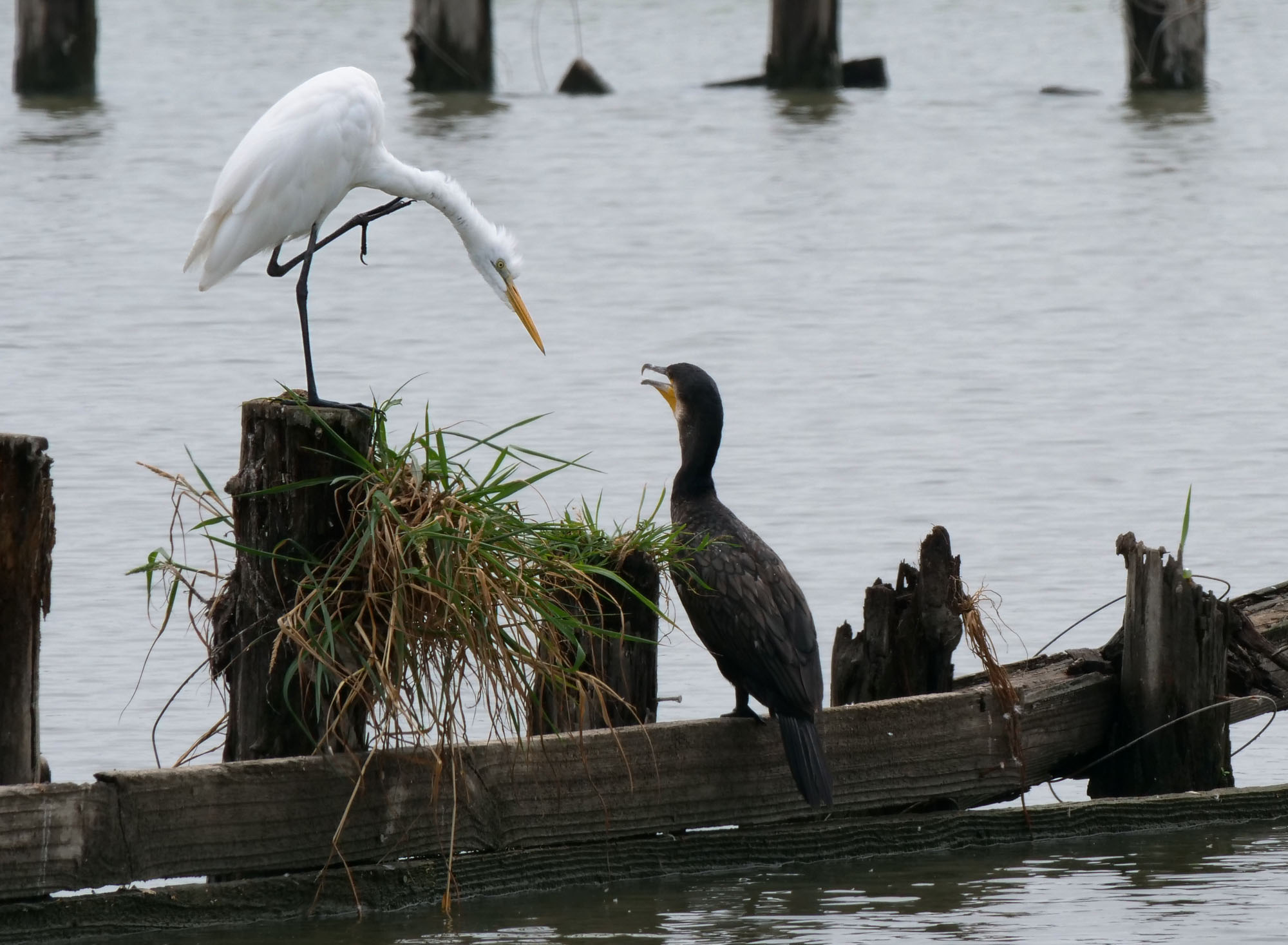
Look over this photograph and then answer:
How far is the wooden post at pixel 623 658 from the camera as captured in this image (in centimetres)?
479

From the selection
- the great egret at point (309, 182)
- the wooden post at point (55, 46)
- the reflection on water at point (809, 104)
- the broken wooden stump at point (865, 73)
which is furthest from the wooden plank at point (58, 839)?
the broken wooden stump at point (865, 73)

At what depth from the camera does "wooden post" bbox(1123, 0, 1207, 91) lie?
72.6ft

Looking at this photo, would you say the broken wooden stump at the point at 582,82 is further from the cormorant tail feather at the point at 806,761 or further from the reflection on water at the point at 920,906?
the cormorant tail feather at the point at 806,761

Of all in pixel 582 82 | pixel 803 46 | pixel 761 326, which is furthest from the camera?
pixel 582 82

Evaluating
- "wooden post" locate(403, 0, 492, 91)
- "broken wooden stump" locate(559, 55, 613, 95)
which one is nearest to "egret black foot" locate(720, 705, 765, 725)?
"wooden post" locate(403, 0, 492, 91)

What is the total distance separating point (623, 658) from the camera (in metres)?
4.91

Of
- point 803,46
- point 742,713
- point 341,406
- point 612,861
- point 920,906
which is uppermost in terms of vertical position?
point 803,46

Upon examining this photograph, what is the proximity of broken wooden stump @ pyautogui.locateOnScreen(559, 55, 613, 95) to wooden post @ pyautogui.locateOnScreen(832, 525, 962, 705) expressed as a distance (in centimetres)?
1954

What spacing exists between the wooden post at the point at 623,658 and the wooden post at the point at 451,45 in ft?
59.3

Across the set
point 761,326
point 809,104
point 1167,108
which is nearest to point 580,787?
point 761,326

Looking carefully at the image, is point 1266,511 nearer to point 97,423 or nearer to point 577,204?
point 97,423

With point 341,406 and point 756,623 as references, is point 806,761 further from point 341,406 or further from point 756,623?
point 341,406

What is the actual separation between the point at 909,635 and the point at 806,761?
71cm

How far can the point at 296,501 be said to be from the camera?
14.3ft
